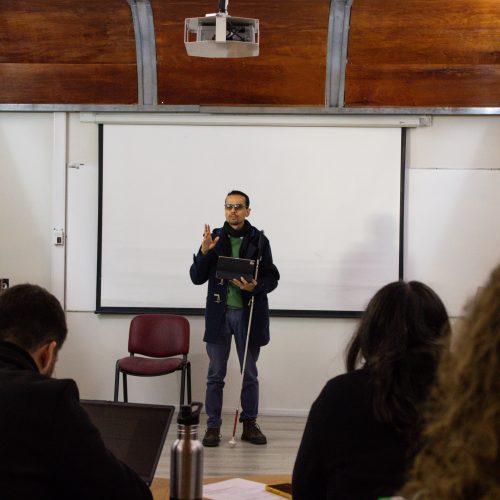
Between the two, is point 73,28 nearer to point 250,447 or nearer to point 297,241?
point 297,241

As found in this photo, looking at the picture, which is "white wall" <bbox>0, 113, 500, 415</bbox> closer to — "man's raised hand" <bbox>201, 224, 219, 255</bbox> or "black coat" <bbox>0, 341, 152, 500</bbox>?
"man's raised hand" <bbox>201, 224, 219, 255</bbox>

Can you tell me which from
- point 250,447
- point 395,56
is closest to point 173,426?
point 250,447

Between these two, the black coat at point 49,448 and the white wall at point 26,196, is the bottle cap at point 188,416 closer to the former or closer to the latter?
the black coat at point 49,448

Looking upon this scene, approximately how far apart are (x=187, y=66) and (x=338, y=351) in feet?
8.20

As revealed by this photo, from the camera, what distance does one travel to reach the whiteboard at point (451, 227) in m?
5.95

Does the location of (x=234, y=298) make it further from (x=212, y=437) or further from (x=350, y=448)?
(x=350, y=448)

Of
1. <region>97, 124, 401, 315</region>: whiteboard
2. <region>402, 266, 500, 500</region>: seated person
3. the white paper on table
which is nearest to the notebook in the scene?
<region>97, 124, 401, 315</region>: whiteboard

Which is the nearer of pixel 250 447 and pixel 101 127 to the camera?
pixel 250 447

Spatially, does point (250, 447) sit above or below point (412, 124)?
below

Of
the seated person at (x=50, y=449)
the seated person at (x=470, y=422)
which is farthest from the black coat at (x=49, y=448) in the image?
the seated person at (x=470, y=422)

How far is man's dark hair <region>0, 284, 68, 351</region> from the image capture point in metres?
1.81

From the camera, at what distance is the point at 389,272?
596 centimetres

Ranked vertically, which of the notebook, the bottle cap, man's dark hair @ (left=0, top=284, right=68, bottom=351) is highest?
man's dark hair @ (left=0, top=284, right=68, bottom=351)

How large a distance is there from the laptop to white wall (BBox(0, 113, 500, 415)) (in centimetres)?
398
